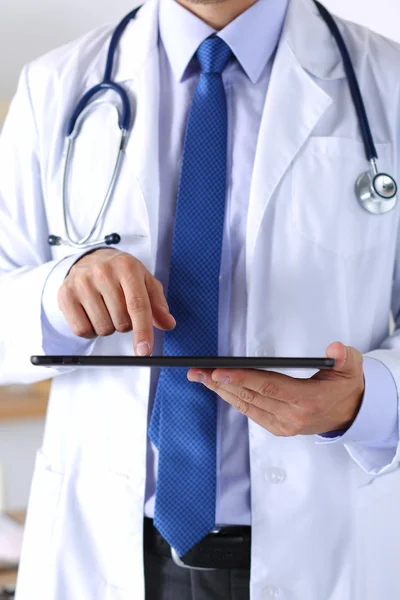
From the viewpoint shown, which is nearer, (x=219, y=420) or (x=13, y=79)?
(x=219, y=420)

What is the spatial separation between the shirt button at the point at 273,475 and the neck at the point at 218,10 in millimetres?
644

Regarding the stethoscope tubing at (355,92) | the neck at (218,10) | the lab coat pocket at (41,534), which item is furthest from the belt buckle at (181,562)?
the neck at (218,10)

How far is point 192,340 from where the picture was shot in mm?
957

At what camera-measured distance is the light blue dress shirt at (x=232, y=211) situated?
37.1 inches

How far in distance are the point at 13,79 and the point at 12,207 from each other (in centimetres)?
214

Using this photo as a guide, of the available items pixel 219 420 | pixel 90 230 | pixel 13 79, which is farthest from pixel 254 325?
pixel 13 79

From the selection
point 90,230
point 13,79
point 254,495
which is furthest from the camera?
point 13,79

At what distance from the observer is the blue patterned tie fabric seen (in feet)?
3.04

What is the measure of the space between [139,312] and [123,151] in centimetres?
34

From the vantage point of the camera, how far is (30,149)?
1.12 meters

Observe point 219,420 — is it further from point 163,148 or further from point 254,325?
point 163,148

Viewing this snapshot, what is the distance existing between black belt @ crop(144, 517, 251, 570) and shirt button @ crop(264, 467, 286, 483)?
0.07 meters

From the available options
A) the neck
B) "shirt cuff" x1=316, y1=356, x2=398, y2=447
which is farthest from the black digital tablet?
the neck

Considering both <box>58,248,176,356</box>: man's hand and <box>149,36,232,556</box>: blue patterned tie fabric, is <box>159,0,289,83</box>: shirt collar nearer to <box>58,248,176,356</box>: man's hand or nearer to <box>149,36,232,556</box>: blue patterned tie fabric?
<box>149,36,232,556</box>: blue patterned tie fabric
